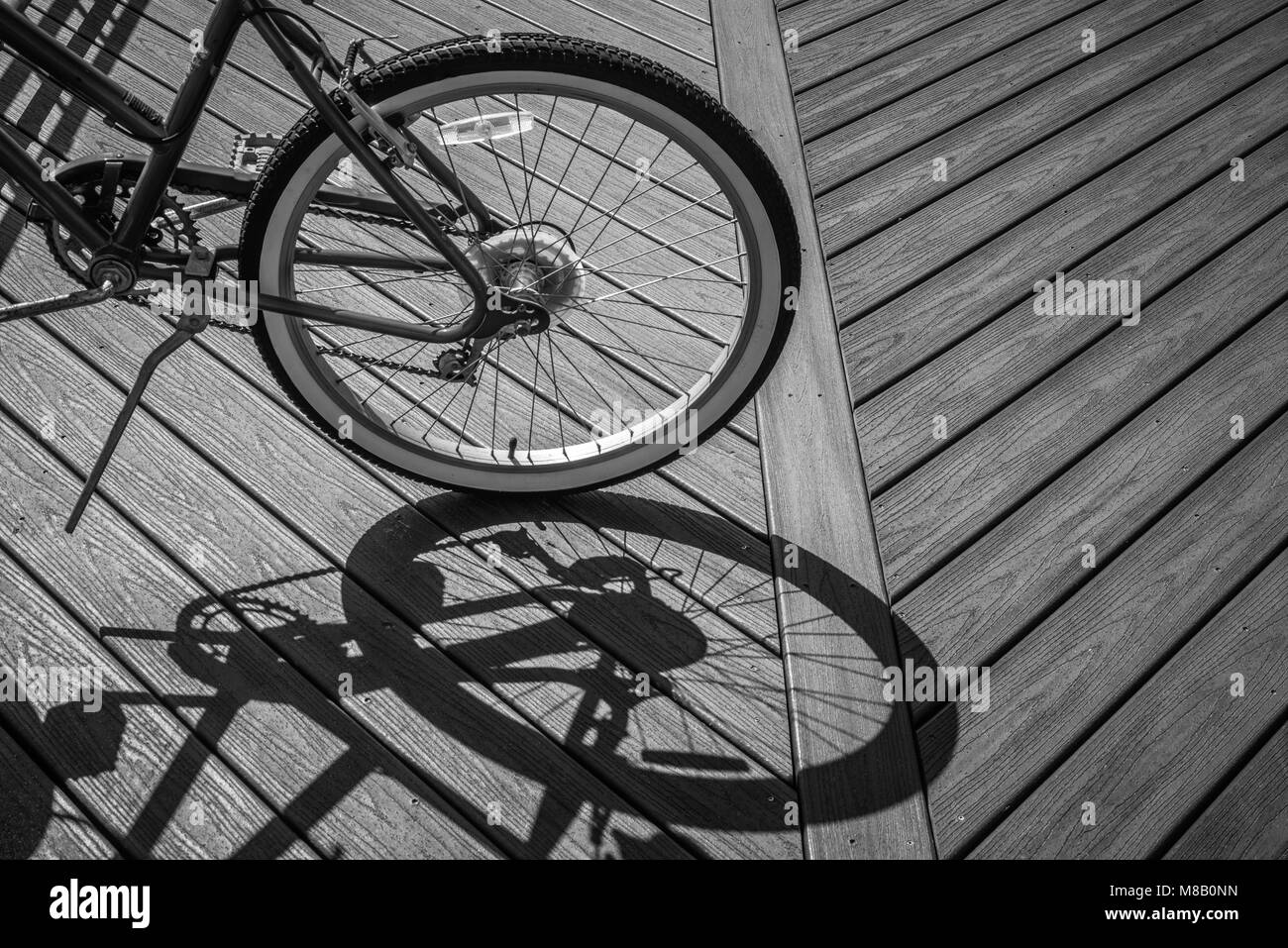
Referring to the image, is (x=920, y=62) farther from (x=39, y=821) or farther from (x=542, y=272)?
(x=39, y=821)

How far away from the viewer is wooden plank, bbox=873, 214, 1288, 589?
1.63 metres

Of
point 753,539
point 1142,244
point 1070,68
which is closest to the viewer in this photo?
point 753,539

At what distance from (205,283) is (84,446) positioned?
→ 1.32 ft

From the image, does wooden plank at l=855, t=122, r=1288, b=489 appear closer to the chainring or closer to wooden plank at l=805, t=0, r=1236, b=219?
wooden plank at l=805, t=0, r=1236, b=219

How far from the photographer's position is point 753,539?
5.28 ft

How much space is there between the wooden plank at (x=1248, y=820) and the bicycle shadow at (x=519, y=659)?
32cm

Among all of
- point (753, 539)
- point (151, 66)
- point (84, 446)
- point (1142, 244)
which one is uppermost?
point (151, 66)

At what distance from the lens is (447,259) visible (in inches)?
52.9

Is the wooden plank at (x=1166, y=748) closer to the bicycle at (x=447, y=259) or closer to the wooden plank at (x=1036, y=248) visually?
the wooden plank at (x=1036, y=248)

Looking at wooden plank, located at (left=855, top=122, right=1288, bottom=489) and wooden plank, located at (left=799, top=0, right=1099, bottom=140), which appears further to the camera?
wooden plank, located at (left=799, top=0, right=1099, bottom=140)

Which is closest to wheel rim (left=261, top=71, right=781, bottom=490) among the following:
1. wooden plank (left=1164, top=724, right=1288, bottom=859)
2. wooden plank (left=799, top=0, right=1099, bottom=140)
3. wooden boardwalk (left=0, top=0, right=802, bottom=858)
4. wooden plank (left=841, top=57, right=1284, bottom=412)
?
wooden boardwalk (left=0, top=0, right=802, bottom=858)

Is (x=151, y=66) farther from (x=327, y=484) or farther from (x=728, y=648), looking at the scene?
(x=728, y=648)

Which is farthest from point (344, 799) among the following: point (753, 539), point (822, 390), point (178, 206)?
point (822, 390)
